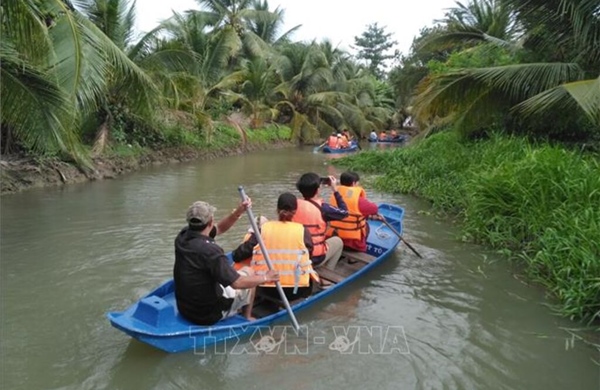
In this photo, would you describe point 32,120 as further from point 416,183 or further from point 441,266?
point 416,183

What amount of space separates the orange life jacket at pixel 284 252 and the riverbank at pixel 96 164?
8368mm

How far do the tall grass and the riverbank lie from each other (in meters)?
8.66

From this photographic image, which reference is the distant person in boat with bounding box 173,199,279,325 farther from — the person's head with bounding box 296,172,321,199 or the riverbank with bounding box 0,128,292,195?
the riverbank with bounding box 0,128,292,195

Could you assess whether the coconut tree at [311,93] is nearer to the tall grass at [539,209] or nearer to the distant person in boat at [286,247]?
the tall grass at [539,209]

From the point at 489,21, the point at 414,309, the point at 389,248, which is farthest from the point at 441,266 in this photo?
the point at 489,21

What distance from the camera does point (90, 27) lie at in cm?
989

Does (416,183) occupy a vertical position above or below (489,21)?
below

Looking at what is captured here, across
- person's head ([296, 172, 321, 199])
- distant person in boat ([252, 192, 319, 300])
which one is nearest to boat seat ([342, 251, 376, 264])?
person's head ([296, 172, 321, 199])

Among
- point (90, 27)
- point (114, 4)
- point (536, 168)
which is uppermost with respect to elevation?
point (114, 4)

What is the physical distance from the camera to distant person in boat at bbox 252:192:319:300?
4.64 m

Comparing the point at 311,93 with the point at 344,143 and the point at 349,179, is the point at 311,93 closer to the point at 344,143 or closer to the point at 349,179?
the point at 344,143

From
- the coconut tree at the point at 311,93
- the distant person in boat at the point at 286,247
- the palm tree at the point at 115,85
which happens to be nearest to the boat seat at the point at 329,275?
the distant person in boat at the point at 286,247

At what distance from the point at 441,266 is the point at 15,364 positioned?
5.15 m

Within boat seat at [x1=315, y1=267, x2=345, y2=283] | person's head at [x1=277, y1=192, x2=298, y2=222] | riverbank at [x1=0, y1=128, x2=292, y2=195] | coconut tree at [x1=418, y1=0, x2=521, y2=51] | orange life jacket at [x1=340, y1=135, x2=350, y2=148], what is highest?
coconut tree at [x1=418, y1=0, x2=521, y2=51]
